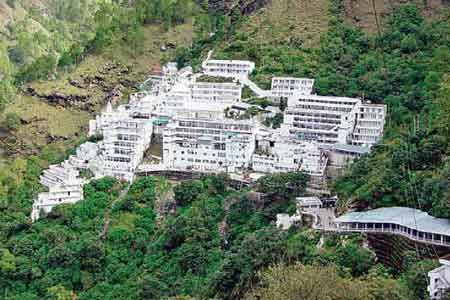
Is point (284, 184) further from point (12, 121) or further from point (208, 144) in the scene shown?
point (12, 121)

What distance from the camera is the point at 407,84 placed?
26.7m

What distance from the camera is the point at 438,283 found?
14633 mm

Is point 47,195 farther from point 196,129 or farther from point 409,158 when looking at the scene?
point 409,158

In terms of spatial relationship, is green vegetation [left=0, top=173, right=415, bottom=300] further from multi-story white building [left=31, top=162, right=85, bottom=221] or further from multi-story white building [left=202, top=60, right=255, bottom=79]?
multi-story white building [left=202, top=60, right=255, bottom=79]

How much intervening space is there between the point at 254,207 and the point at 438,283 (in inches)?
339

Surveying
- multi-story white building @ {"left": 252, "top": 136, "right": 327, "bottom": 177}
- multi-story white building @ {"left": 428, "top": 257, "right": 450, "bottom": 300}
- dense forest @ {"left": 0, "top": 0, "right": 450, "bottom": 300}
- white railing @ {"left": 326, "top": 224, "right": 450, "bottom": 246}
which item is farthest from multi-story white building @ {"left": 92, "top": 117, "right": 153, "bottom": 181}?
multi-story white building @ {"left": 428, "top": 257, "right": 450, "bottom": 300}

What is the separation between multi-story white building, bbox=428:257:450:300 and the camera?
47.6 feet

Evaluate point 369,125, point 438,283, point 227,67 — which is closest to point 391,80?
point 369,125

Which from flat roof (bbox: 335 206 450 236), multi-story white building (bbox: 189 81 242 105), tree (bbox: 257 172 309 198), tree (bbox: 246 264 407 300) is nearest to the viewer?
tree (bbox: 246 264 407 300)

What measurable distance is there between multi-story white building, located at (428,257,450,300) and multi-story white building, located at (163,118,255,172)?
10.3m

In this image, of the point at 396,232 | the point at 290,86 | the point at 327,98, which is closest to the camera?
A: the point at 396,232

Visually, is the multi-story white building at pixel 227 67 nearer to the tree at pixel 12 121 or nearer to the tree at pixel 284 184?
the tree at pixel 12 121

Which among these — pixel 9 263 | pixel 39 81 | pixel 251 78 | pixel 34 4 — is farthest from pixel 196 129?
pixel 34 4

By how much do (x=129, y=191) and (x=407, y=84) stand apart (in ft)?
28.1
